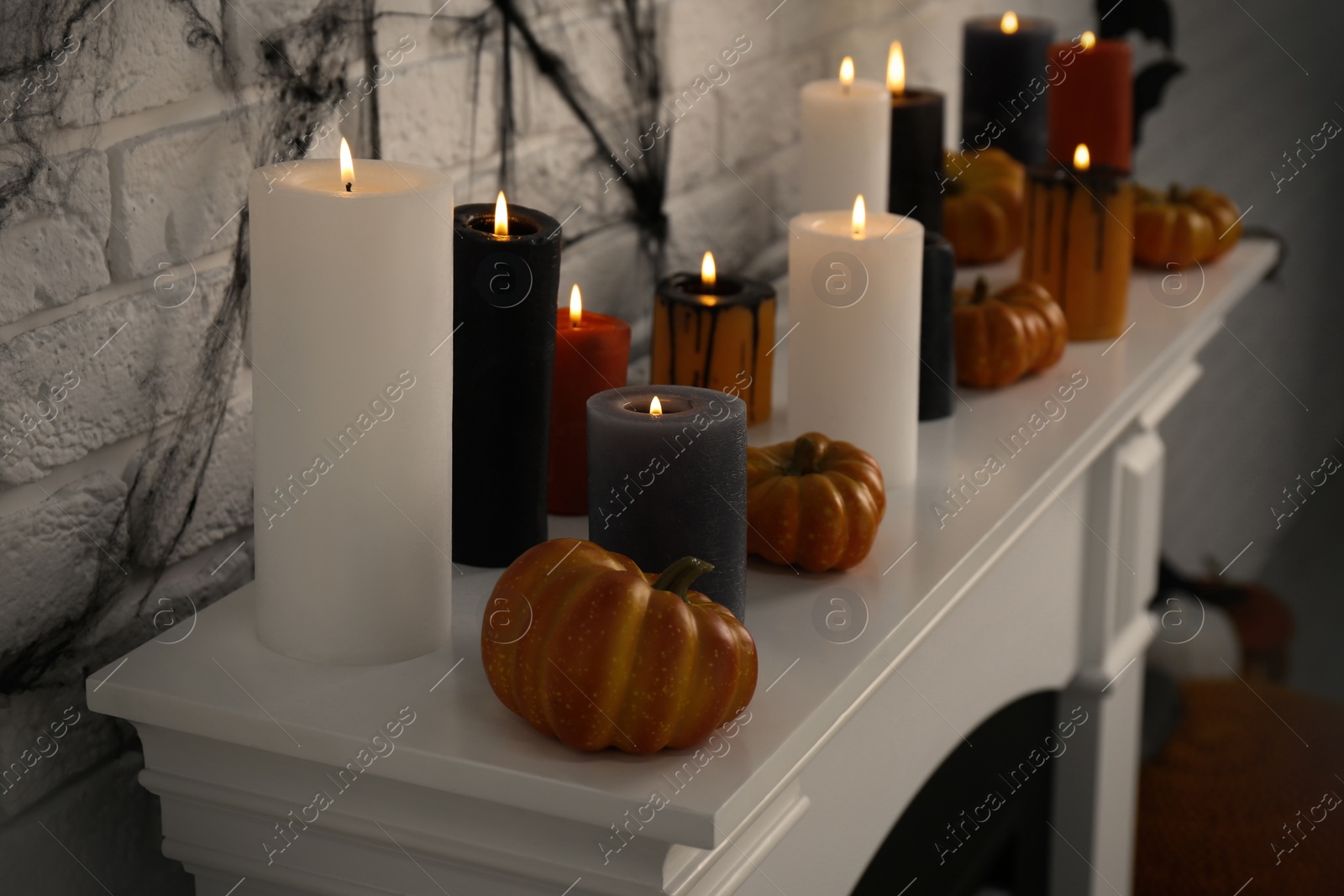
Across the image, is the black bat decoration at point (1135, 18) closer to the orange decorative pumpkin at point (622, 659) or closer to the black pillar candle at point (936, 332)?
the black pillar candle at point (936, 332)

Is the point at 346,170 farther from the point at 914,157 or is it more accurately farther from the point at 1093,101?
the point at 1093,101

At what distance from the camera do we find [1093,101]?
50.3 inches

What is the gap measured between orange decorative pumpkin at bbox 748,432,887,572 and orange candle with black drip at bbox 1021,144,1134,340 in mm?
427

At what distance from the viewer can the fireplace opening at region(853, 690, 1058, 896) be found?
1.04 metres

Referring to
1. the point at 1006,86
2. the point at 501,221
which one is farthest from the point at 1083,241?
the point at 501,221

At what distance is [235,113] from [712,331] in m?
0.31

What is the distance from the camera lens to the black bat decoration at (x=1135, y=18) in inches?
71.7

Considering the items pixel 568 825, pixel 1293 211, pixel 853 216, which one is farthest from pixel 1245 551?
pixel 568 825

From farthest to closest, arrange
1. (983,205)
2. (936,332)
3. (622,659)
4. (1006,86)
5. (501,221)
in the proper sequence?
(1006,86) → (983,205) → (936,332) → (501,221) → (622,659)

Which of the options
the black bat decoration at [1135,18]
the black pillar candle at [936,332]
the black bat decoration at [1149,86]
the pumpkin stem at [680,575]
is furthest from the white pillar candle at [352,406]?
the black bat decoration at [1135,18]

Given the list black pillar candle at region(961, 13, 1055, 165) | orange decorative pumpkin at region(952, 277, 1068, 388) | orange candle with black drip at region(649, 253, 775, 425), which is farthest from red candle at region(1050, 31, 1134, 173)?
orange candle with black drip at region(649, 253, 775, 425)

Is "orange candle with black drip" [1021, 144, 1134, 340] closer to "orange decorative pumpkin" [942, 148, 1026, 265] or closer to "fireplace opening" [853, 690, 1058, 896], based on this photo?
"orange decorative pumpkin" [942, 148, 1026, 265]

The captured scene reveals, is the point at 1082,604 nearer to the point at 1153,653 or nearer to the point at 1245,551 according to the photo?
the point at 1153,653

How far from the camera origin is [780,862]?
0.75 meters
